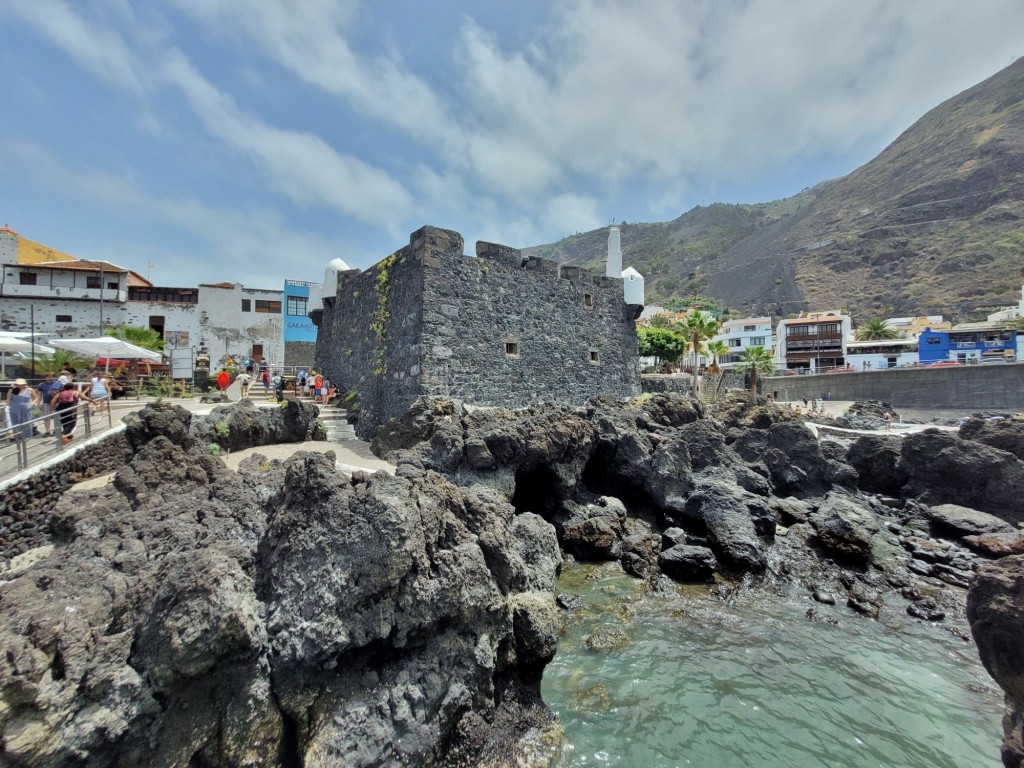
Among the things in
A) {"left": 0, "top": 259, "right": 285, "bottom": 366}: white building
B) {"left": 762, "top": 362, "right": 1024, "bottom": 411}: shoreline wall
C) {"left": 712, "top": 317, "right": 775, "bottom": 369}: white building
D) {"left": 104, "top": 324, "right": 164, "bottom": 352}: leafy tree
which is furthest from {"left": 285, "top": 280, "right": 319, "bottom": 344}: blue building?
{"left": 712, "top": 317, "right": 775, "bottom": 369}: white building

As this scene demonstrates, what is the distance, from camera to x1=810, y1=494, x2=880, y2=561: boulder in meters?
10.0

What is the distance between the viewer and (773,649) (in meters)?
6.88

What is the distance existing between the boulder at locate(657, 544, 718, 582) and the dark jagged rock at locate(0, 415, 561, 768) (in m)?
4.79

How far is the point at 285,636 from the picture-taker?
3.95 m

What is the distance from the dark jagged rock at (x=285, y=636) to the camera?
3.34 m

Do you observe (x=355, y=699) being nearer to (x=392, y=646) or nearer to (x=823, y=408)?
(x=392, y=646)

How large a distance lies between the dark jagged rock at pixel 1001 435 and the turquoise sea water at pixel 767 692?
11.5 m

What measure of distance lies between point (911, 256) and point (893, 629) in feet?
325

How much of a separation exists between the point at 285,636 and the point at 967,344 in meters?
61.4

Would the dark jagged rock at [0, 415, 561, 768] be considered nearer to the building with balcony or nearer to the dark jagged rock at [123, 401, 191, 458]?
the dark jagged rock at [123, 401, 191, 458]

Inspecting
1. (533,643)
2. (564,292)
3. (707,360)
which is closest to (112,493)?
(533,643)

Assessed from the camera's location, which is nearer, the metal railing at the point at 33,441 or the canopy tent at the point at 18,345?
the metal railing at the point at 33,441

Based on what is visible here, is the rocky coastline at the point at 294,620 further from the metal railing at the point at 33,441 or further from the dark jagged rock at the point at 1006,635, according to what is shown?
the metal railing at the point at 33,441

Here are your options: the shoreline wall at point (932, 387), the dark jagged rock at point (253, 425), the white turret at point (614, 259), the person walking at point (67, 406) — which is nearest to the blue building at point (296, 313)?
the dark jagged rock at point (253, 425)
